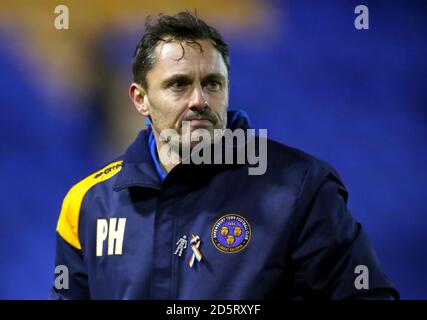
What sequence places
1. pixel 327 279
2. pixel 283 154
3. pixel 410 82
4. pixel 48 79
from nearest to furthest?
pixel 327 279
pixel 283 154
pixel 410 82
pixel 48 79

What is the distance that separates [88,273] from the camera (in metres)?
1.51

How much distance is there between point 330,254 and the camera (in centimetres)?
134

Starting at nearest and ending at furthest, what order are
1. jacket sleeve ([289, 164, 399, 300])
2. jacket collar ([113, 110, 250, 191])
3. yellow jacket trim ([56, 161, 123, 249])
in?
jacket sleeve ([289, 164, 399, 300]) → jacket collar ([113, 110, 250, 191]) → yellow jacket trim ([56, 161, 123, 249])

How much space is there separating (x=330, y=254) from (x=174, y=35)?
58 centimetres

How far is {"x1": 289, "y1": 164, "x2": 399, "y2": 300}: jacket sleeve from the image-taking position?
1329mm

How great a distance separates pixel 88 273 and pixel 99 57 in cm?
111

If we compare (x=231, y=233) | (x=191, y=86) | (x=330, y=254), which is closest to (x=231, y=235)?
(x=231, y=233)

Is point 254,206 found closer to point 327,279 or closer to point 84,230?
point 327,279

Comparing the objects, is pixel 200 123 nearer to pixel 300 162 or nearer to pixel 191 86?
pixel 191 86

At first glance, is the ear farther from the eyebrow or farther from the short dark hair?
the eyebrow

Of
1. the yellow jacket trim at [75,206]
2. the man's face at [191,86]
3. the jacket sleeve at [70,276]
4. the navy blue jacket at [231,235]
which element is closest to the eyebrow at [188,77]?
the man's face at [191,86]

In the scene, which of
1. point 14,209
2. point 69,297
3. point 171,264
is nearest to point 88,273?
point 69,297

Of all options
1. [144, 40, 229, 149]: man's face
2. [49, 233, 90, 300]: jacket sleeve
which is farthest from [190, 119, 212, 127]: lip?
[49, 233, 90, 300]: jacket sleeve

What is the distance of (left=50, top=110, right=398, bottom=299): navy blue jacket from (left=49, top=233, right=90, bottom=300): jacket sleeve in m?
0.06
